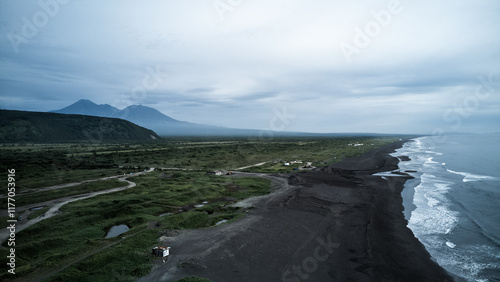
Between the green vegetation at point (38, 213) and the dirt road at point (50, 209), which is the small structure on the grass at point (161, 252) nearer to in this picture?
the dirt road at point (50, 209)

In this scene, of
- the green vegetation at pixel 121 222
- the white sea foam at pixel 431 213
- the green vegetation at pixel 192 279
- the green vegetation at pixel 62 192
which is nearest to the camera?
the green vegetation at pixel 192 279

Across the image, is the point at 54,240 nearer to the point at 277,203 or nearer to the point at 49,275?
the point at 49,275

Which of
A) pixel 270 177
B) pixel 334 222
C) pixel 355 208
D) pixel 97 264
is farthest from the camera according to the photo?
pixel 270 177

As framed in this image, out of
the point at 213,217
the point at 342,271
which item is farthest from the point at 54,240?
the point at 342,271

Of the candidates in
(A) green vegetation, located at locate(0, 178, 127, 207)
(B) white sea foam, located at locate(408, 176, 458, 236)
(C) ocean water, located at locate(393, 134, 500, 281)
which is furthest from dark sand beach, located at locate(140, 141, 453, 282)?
(A) green vegetation, located at locate(0, 178, 127, 207)

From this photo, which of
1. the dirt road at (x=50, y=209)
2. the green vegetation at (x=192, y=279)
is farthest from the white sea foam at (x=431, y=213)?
the dirt road at (x=50, y=209)

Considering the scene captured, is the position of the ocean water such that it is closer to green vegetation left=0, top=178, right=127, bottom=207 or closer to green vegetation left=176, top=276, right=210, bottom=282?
green vegetation left=176, top=276, right=210, bottom=282

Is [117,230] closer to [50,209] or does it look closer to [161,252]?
[161,252]

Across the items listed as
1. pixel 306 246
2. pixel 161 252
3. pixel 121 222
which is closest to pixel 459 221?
pixel 306 246
